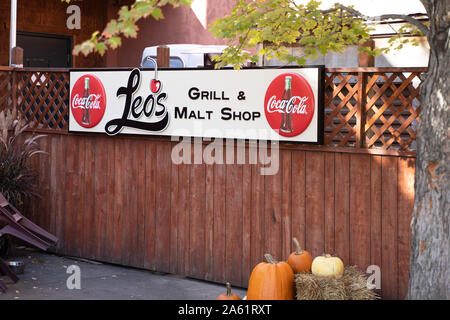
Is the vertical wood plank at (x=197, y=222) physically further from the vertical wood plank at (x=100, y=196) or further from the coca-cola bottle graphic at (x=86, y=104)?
the coca-cola bottle graphic at (x=86, y=104)

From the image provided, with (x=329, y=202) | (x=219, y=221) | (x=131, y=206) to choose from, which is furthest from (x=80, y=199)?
(x=329, y=202)

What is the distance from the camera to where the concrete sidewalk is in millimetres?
7016

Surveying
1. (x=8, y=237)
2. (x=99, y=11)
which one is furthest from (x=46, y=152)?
(x=99, y=11)

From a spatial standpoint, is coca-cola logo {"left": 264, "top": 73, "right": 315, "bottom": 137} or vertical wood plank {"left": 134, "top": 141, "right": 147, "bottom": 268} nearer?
coca-cola logo {"left": 264, "top": 73, "right": 315, "bottom": 137}

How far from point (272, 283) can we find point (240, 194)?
1870 mm

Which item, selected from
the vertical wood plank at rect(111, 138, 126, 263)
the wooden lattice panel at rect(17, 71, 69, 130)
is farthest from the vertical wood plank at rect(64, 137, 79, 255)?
the vertical wood plank at rect(111, 138, 126, 263)

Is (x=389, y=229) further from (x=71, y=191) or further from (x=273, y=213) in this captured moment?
(x=71, y=191)

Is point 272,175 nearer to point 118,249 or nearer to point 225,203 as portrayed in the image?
point 225,203

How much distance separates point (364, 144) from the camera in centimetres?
678

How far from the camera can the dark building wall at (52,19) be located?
14.7 meters

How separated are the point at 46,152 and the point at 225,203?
9.67 feet

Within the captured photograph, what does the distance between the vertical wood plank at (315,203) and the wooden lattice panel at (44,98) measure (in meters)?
3.62

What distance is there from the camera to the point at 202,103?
→ 7730 millimetres

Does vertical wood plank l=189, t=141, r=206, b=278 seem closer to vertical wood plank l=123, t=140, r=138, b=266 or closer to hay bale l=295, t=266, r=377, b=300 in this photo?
vertical wood plank l=123, t=140, r=138, b=266
